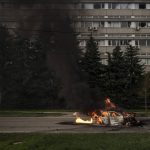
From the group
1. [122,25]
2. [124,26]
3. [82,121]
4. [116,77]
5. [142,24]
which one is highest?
[142,24]

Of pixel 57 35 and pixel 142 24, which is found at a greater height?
pixel 142 24

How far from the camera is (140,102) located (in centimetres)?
5162

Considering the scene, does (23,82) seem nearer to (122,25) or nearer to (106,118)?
(106,118)

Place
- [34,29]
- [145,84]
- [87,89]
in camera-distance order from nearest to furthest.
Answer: [34,29] → [87,89] → [145,84]

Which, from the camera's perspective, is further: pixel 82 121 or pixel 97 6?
pixel 97 6

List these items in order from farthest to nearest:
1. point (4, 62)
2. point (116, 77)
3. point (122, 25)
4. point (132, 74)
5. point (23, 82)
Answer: point (122, 25), point (132, 74), point (116, 77), point (23, 82), point (4, 62)

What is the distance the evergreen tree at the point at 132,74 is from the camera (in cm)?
5006

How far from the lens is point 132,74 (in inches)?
2032
